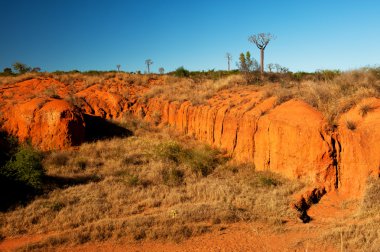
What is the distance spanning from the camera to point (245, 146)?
11.6 meters

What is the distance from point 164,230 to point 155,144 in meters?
7.72

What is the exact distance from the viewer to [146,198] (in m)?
8.67

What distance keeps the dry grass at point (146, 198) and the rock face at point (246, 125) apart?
0.82 m

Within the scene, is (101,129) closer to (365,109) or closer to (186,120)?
(186,120)

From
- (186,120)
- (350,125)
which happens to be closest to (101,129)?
(186,120)

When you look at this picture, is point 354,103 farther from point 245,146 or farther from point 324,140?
point 245,146

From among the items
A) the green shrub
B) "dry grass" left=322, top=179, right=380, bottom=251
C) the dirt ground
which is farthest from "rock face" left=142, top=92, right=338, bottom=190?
the green shrub

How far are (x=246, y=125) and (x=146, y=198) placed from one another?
4969 mm

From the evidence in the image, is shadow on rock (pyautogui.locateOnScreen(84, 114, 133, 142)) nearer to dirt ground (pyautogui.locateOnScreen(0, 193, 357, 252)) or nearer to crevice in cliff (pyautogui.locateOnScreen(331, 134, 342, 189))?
dirt ground (pyautogui.locateOnScreen(0, 193, 357, 252))

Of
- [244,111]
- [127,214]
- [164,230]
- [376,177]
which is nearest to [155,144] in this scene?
[244,111]

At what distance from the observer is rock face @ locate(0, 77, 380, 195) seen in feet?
27.5

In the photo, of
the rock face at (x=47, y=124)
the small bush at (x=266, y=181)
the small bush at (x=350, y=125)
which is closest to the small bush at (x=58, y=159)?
the rock face at (x=47, y=124)

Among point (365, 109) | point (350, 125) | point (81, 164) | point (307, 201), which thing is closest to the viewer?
point (307, 201)

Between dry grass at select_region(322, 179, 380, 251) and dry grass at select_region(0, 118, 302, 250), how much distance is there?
1.19 meters
